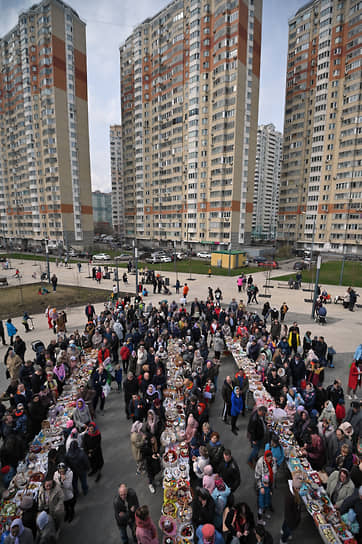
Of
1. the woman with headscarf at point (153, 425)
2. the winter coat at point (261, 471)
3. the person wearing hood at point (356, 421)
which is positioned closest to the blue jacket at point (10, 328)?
the woman with headscarf at point (153, 425)

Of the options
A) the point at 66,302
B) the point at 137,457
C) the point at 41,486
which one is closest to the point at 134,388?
the point at 137,457

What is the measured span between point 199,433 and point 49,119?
79.4m

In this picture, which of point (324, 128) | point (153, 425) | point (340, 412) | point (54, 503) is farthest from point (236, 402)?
point (324, 128)

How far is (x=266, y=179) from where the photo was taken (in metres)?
138

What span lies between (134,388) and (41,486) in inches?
130

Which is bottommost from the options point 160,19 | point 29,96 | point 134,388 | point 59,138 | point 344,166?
point 134,388

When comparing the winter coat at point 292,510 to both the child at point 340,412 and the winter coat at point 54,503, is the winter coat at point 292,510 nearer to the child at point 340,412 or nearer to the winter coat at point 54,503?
the child at point 340,412

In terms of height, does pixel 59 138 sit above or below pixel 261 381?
above

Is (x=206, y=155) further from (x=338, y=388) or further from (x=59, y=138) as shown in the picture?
(x=338, y=388)

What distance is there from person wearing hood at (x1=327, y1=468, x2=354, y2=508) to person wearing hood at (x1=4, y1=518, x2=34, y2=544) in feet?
17.5

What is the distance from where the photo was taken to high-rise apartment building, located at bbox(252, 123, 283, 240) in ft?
439

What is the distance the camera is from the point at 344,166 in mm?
57125

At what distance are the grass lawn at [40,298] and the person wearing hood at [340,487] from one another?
20.1 meters

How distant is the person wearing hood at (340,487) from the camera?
16.0 feet
